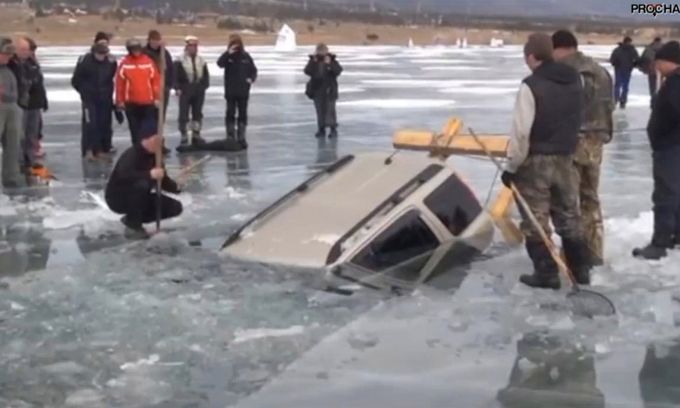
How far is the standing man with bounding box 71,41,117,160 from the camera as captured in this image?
15.2 metres

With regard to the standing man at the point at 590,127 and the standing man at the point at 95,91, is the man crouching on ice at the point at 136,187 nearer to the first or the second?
the standing man at the point at 590,127

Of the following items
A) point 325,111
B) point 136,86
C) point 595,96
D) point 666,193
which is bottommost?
point 325,111

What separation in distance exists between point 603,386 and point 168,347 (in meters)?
2.62

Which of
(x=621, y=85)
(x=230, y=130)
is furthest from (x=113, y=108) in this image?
(x=621, y=85)

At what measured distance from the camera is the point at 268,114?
2256 centimetres

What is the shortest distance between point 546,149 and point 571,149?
0.22 metres

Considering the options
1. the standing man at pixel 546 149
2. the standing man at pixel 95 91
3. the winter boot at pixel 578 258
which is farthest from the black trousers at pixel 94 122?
the winter boot at pixel 578 258

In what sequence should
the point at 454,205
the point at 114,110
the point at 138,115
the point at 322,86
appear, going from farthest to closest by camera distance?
the point at 322,86 < the point at 114,110 < the point at 138,115 < the point at 454,205

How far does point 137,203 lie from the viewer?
10.2m

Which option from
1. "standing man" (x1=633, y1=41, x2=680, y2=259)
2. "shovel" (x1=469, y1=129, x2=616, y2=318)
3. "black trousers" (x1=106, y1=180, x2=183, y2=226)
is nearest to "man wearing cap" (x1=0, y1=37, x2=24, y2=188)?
"black trousers" (x1=106, y1=180, x2=183, y2=226)

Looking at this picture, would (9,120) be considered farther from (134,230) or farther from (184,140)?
(184,140)

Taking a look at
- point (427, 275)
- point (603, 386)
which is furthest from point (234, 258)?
point (603, 386)

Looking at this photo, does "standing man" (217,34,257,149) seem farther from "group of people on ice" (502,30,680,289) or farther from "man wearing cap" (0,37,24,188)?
"group of people on ice" (502,30,680,289)

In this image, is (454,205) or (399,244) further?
(454,205)
